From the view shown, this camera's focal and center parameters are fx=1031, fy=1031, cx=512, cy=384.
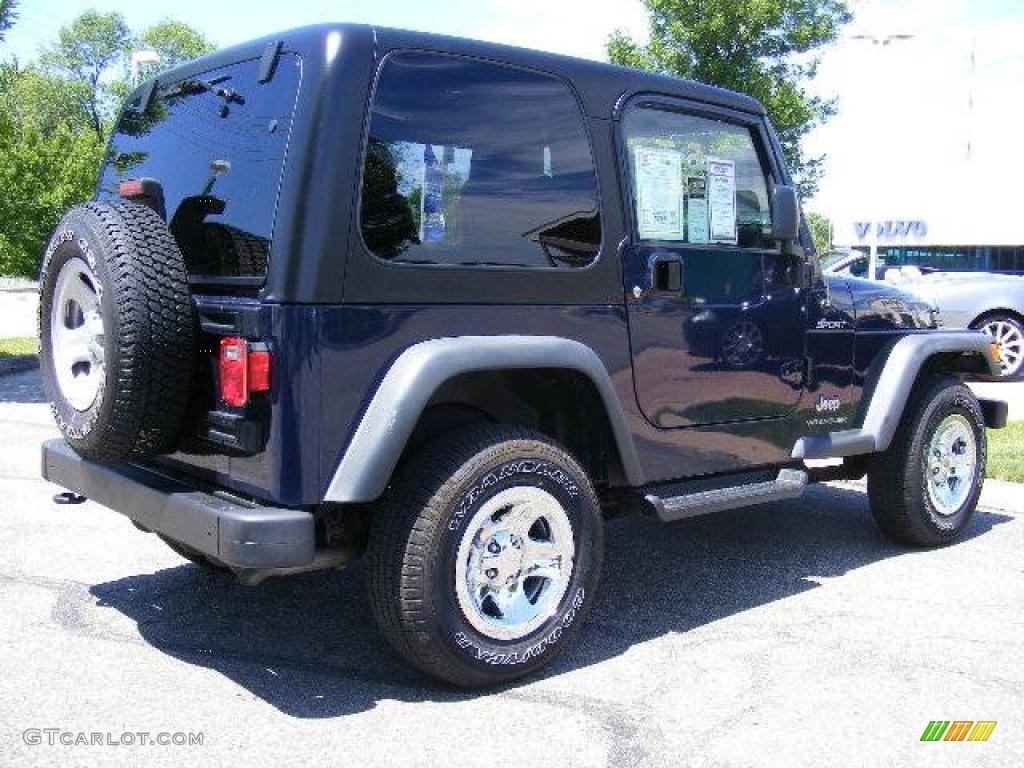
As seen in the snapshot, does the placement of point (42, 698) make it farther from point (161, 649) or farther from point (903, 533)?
point (903, 533)

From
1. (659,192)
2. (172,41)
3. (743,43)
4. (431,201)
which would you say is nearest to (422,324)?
(431,201)

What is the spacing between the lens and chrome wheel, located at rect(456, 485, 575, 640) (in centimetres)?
337

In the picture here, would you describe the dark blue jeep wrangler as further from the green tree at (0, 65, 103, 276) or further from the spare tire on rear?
the green tree at (0, 65, 103, 276)

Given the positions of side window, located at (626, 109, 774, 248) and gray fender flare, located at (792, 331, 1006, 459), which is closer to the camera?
side window, located at (626, 109, 774, 248)

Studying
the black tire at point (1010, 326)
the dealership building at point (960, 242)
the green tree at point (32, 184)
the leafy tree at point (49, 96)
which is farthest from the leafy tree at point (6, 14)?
the leafy tree at point (49, 96)

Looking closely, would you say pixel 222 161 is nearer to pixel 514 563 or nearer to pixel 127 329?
pixel 127 329

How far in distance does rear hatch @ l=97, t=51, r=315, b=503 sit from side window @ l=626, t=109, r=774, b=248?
144 centimetres

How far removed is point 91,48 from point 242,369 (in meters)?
71.9

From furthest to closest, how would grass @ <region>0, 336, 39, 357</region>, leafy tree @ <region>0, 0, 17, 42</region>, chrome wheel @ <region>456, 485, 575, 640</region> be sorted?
1. grass @ <region>0, 336, 39, 357</region>
2. leafy tree @ <region>0, 0, 17, 42</region>
3. chrome wheel @ <region>456, 485, 575, 640</region>

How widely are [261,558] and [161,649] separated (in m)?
1.04

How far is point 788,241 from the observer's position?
4.53m

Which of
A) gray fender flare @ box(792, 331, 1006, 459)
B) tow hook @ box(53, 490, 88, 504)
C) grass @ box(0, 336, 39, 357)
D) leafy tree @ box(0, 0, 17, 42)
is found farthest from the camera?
grass @ box(0, 336, 39, 357)

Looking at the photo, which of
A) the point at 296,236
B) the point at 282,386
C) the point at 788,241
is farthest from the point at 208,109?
the point at 788,241

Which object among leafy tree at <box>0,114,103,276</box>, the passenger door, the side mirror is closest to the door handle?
the passenger door
